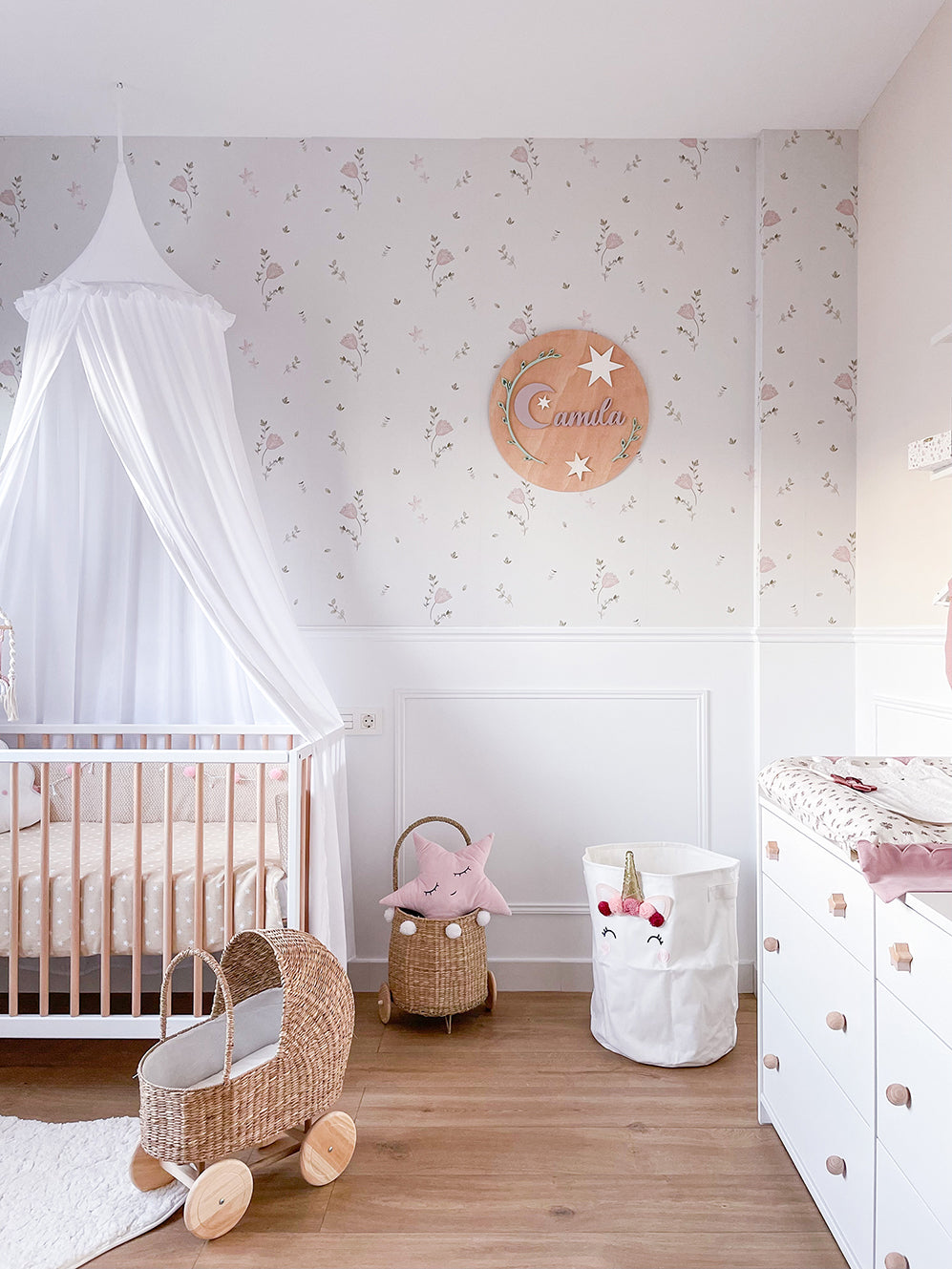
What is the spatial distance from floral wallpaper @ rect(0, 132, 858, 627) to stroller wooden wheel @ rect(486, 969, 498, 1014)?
3.66 ft

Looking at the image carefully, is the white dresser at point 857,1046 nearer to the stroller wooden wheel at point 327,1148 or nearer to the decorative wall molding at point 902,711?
the decorative wall molding at point 902,711

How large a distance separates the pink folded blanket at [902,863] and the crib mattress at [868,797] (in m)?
0.01

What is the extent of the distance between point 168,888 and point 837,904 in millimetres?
1508

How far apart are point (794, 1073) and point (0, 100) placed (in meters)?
3.44

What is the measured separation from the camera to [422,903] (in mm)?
2764

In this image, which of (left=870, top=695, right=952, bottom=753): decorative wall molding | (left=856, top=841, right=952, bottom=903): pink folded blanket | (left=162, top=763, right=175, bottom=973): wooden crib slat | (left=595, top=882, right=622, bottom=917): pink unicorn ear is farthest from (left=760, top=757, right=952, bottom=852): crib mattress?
(left=162, top=763, right=175, bottom=973): wooden crib slat

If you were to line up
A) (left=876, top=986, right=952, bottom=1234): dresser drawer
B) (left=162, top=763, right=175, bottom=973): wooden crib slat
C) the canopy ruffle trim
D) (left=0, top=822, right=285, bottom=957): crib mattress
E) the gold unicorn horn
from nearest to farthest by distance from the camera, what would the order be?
(left=876, top=986, right=952, bottom=1234): dresser drawer < (left=162, top=763, right=175, bottom=973): wooden crib slat < (left=0, top=822, right=285, bottom=957): crib mattress < the canopy ruffle trim < the gold unicorn horn

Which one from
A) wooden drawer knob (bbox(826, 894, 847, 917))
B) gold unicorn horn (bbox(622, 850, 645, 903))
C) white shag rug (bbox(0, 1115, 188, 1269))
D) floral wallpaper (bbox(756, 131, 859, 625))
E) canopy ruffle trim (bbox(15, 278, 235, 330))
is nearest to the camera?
wooden drawer knob (bbox(826, 894, 847, 917))

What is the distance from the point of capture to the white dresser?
1265mm

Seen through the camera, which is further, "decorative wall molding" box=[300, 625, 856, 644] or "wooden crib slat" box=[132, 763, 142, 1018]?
"decorative wall molding" box=[300, 625, 856, 644]

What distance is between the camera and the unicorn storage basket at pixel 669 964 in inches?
96.3

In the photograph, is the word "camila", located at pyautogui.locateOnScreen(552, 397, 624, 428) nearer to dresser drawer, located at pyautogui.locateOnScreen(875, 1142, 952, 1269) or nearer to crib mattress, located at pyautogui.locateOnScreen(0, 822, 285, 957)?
crib mattress, located at pyautogui.locateOnScreen(0, 822, 285, 957)

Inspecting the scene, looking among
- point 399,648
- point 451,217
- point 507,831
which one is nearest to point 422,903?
point 507,831

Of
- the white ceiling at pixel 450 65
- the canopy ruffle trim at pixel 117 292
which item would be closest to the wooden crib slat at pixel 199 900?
the canopy ruffle trim at pixel 117 292
